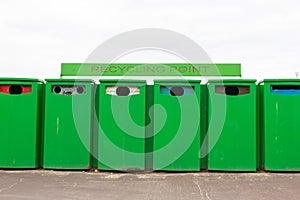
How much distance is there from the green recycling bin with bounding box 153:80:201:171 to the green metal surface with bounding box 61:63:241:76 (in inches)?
55.0

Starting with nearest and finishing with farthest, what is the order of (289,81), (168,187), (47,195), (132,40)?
(47,195) < (168,187) < (289,81) < (132,40)

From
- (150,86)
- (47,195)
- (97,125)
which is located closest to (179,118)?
(150,86)

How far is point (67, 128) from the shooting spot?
530cm

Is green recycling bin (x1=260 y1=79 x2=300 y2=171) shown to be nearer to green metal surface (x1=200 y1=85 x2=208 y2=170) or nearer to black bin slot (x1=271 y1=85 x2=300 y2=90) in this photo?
black bin slot (x1=271 y1=85 x2=300 y2=90)

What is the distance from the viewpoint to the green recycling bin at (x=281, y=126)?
17.0 ft

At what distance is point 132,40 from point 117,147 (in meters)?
2.08

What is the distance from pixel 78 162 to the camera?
530 centimetres

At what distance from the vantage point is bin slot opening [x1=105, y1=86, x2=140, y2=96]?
534cm

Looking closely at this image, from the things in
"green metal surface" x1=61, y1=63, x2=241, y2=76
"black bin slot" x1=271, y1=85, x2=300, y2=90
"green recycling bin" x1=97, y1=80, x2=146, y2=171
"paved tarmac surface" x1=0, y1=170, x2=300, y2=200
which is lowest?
"paved tarmac surface" x1=0, y1=170, x2=300, y2=200

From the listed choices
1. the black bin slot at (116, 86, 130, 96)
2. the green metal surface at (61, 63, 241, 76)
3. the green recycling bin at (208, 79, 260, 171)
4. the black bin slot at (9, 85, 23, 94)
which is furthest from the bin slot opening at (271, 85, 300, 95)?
the black bin slot at (9, 85, 23, 94)

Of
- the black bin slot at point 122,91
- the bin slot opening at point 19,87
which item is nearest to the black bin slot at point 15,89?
the bin slot opening at point 19,87

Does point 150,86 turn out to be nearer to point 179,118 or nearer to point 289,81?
point 179,118

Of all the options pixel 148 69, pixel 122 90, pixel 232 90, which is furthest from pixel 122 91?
pixel 232 90

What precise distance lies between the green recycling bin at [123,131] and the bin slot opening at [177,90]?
29 centimetres
